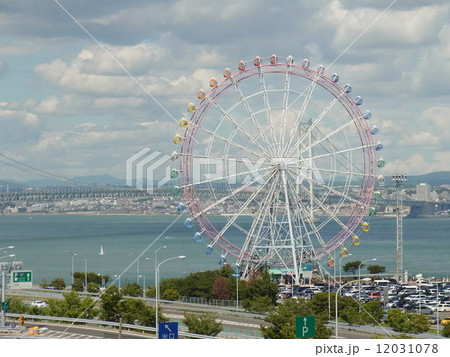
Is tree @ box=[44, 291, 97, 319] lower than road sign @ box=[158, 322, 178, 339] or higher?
lower

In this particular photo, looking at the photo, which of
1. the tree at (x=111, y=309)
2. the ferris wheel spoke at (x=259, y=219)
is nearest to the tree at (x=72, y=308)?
the tree at (x=111, y=309)

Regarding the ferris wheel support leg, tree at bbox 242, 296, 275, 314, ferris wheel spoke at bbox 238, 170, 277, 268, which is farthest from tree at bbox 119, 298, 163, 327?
ferris wheel spoke at bbox 238, 170, 277, 268

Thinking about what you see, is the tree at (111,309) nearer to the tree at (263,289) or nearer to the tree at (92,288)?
the tree at (263,289)

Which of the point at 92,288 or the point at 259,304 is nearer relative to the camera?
the point at 259,304

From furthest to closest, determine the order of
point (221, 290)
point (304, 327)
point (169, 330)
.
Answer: point (221, 290), point (304, 327), point (169, 330)

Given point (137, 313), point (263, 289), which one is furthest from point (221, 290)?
point (137, 313)

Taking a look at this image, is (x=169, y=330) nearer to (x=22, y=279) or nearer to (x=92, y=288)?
(x=22, y=279)

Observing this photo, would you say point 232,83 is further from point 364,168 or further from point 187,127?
point 364,168

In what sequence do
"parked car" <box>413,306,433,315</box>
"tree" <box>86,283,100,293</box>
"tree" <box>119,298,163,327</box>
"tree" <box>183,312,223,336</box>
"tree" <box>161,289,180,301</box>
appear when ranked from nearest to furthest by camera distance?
"tree" <box>183,312,223,336</box>
"tree" <box>119,298,163,327</box>
"parked car" <box>413,306,433,315</box>
"tree" <box>161,289,180,301</box>
"tree" <box>86,283,100,293</box>

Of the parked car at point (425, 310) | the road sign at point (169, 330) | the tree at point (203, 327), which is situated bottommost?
the parked car at point (425, 310)

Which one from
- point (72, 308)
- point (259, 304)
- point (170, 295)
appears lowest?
point (259, 304)

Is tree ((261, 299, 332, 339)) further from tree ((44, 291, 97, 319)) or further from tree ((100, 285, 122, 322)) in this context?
tree ((44, 291, 97, 319))

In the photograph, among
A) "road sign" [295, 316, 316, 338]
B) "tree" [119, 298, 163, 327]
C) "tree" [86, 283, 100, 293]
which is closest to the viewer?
"road sign" [295, 316, 316, 338]

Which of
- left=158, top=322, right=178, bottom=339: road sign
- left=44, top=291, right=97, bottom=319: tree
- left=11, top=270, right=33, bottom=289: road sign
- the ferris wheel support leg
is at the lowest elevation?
left=44, top=291, right=97, bottom=319: tree
